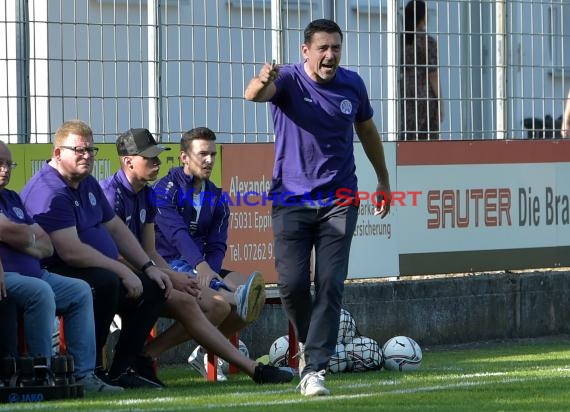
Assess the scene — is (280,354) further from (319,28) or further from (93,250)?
(319,28)

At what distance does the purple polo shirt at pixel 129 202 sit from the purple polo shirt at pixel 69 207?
0.34m

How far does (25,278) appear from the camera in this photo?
8672mm

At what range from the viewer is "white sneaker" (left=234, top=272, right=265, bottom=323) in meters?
9.83

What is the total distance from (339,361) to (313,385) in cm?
200

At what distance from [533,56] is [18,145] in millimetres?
5141

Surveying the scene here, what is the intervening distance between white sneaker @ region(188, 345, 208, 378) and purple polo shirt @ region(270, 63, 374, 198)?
1947 millimetres

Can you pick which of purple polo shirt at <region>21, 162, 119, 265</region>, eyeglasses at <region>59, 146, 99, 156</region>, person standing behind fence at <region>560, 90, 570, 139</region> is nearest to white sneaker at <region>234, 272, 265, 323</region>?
purple polo shirt at <region>21, 162, 119, 265</region>

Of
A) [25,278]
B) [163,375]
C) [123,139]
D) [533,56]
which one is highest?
[533,56]

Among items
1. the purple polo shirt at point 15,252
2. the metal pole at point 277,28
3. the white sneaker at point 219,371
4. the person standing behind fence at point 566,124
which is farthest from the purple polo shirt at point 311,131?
the person standing behind fence at point 566,124

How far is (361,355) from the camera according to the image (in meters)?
10.5

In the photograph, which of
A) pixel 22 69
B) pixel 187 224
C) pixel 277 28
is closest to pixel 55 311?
pixel 187 224

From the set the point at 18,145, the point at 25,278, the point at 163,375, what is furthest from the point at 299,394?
the point at 18,145

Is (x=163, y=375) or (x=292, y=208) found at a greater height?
(x=292, y=208)

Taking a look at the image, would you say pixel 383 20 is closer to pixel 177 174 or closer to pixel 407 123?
pixel 407 123
